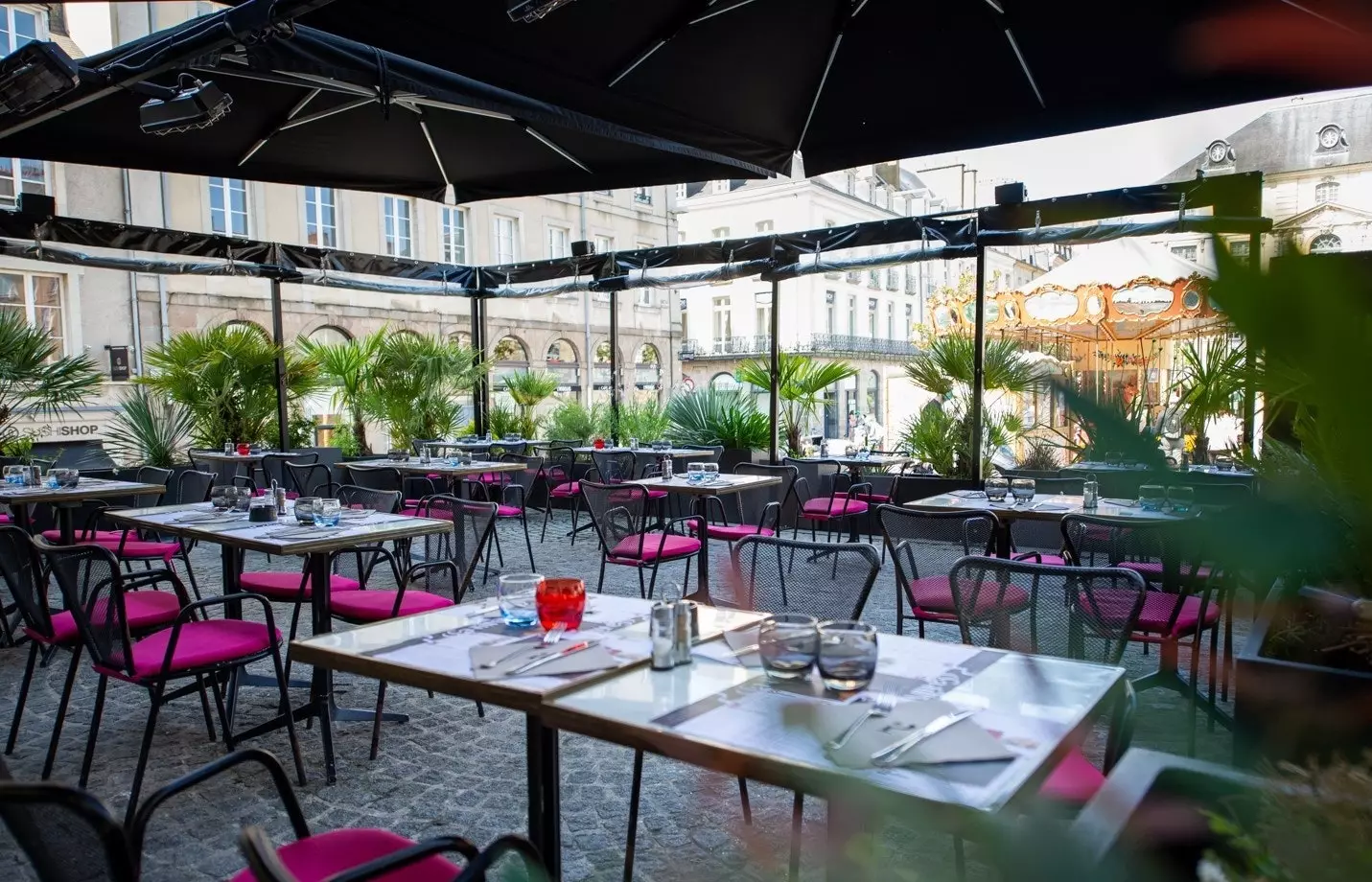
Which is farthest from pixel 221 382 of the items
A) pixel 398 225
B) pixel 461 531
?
pixel 398 225

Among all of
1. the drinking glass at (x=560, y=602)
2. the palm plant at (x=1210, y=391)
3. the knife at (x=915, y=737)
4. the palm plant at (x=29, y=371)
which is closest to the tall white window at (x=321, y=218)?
the palm plant at (x=29, y=371)

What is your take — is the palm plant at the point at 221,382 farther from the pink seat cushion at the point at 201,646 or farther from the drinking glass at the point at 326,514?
the pink seat cushion at the point at 201,646

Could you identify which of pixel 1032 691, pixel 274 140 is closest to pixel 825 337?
pixel 274 140

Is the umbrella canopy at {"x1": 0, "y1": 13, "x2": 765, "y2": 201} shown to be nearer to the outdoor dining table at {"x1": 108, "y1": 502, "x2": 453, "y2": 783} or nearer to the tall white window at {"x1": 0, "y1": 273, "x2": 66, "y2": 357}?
the outdoor dining table at {"x1": 108, "y1": 502, "x2": 453, "y2": 783}

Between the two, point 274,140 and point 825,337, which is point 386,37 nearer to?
point 274,140

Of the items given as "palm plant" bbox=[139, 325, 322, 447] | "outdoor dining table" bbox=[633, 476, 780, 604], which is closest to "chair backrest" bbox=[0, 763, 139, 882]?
"outdoor dining table" bbox=[633, 476, 780, 604]

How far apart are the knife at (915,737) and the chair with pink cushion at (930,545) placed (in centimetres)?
212

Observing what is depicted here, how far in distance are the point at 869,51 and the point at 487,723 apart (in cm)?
313

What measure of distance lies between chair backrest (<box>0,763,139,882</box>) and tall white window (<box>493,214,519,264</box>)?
2175cm

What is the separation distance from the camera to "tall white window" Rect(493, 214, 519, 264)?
22.3m

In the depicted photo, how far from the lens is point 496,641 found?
212cm

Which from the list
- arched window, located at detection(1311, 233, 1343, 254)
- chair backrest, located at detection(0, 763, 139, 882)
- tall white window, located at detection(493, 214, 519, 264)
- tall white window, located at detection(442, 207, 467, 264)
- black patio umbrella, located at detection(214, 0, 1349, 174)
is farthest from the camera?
tall white window, located at detection(493, 214, 519, 264)

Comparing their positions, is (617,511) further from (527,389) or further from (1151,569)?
(527,389)

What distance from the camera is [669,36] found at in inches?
140
